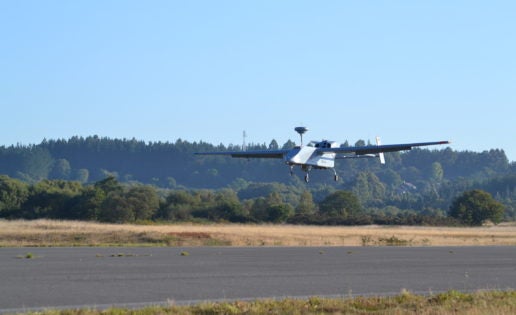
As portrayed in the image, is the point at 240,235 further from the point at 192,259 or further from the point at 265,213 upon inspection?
the point at 265,213

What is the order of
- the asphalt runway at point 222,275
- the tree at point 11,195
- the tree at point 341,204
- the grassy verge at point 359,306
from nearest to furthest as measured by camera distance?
the grassy verge at point 359,306, the asphalt runway at point 222,275, the tree at point 11,195, the tree at point 341,204

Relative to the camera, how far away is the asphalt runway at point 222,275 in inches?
808

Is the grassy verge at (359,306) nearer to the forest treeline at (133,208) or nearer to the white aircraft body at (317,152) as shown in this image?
the white aircraft body at (317,152)

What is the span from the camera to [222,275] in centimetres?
2581

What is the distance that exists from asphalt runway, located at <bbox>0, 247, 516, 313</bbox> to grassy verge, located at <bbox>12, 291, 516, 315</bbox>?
4.86 ft

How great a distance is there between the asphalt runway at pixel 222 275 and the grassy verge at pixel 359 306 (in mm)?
1482

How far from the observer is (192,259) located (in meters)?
32.3

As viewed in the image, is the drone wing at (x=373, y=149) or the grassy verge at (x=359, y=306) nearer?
the grassy verge at (x=359, y=306)

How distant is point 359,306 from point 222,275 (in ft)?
25.9

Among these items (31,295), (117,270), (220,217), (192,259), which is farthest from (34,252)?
(220,217)

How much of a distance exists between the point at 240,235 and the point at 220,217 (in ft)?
112

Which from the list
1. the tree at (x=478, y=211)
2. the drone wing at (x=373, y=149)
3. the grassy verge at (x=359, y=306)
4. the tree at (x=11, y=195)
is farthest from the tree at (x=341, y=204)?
the grassy verge at (x=359, y=306)

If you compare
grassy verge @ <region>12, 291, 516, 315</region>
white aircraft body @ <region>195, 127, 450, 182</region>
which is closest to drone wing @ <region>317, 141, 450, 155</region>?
white aircraft body @ <region>195, 127, 450, 182</region>

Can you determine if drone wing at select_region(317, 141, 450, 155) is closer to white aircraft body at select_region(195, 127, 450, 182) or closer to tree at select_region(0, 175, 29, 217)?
white aircraft body at select_region(195, 127, 450, 182)
